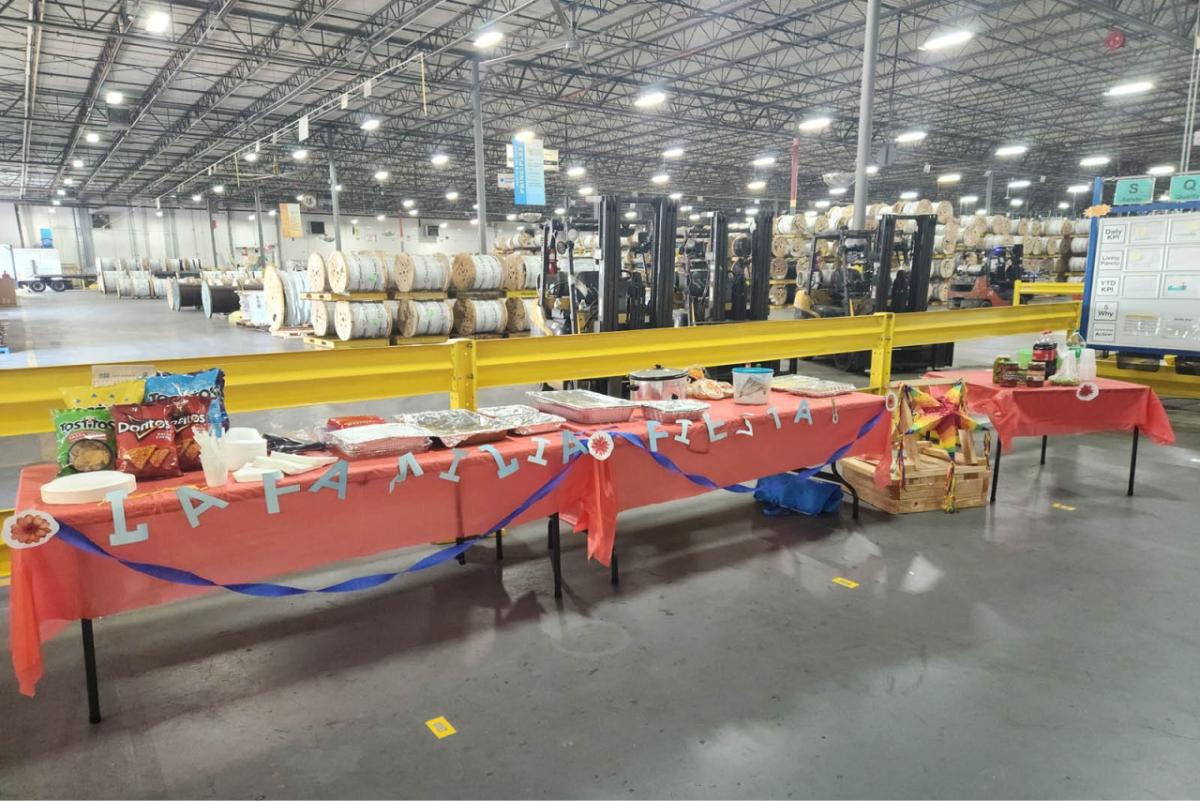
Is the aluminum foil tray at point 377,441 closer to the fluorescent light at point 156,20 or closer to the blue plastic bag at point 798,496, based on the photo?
the blue plastic bag at point 798,496

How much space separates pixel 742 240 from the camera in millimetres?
10836

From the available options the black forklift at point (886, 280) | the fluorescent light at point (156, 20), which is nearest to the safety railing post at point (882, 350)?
the black forklift at point (886, 280)

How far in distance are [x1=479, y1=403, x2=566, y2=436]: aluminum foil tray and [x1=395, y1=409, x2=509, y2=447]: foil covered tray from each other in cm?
6

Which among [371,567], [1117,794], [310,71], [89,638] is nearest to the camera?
[1117,794]

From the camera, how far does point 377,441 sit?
10.7ft

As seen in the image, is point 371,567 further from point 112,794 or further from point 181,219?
point 181,219

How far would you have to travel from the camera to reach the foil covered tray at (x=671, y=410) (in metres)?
4.04

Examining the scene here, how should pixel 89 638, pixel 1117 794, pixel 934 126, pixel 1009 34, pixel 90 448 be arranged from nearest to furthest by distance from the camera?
1. pixel 1117 794
2. pixel 89 638
3. pixel 90 448
4. pixel 1009 34
5. pixel 934 126

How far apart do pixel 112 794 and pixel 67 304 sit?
32.6 metres

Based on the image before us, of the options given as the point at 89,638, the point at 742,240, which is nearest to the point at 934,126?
the point at 742,240

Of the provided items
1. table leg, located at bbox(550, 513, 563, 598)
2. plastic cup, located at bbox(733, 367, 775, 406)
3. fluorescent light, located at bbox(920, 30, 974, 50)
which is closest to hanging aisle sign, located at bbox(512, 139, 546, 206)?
fluorescent light, located at bbox(920, 30, 974, 50)

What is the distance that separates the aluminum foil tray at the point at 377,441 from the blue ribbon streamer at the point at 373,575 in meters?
0.54

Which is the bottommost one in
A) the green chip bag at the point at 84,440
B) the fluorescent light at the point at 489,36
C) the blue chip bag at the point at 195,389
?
the green chip bag at the point at 84,440

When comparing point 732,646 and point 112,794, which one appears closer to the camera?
point 112,794
